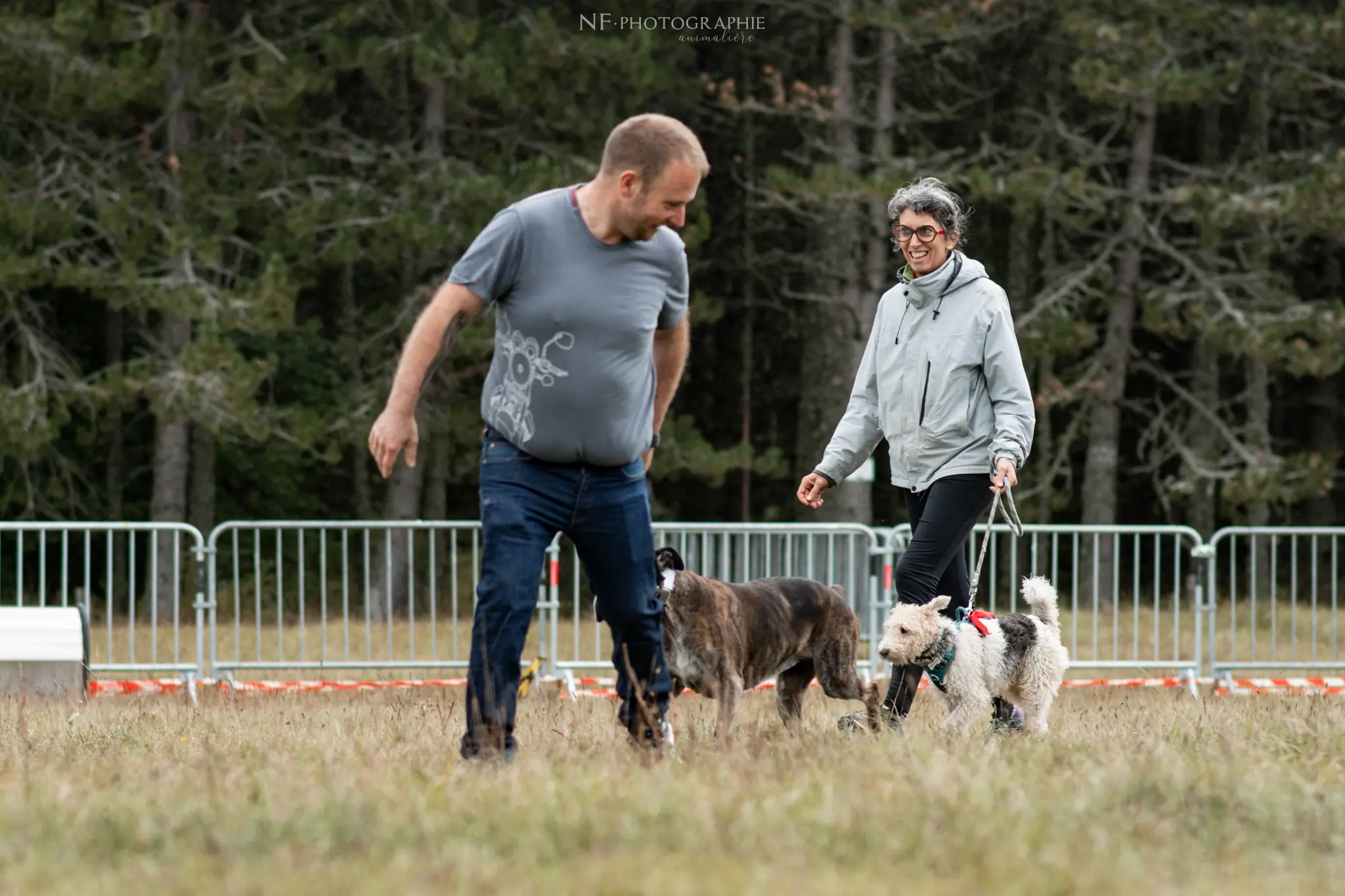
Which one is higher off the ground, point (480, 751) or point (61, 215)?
point (61, 215)

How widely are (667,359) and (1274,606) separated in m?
9.05

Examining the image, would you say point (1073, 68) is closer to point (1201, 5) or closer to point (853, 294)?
point (1201, 5)

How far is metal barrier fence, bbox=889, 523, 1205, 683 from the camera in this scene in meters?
12.4

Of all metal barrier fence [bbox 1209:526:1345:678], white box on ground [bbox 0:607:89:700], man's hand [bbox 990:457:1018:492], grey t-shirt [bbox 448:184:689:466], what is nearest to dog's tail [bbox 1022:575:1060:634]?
man's hand [bbox 990:457:1018:492]

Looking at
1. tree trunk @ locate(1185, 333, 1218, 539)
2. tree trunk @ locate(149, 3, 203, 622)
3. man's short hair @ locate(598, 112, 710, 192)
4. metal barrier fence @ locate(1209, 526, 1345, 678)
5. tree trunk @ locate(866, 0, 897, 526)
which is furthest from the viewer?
tree trunk @ locate(1185, 333, 1218, 539)

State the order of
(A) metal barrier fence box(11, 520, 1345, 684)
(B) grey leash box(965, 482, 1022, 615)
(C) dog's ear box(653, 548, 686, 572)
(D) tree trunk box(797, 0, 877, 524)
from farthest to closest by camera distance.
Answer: (D) tree trunk box(797, 0, 877, 524) → (A) metal barrier fence box(11, 520, 1345, 684) → (C) dog's ear box(653, 548, 686, 572) → (B) grey leash box(965, 482, 1022, 615)

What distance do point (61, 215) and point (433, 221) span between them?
155 inches

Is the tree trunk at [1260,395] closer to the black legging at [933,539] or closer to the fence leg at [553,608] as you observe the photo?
the fence leg at [553,608]

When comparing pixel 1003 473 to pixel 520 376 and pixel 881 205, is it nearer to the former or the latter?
pixel 520 376

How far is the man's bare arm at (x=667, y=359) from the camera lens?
5.47 metres

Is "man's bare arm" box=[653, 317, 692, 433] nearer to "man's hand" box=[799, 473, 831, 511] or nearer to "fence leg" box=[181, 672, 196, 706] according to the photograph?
"man's hand" box=[799, 473, 831, 511]

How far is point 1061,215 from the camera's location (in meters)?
20.7

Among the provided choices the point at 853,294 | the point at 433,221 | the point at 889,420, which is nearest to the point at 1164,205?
the point at 853,294

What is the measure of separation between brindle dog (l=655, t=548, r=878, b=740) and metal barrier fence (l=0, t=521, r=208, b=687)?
4.69 meters
